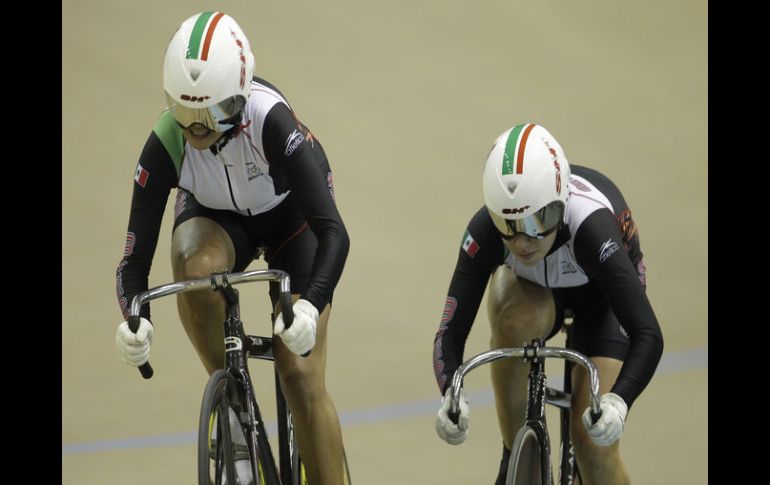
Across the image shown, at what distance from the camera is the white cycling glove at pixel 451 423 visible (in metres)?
3.87

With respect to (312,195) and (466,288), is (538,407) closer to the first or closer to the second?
(466,288)

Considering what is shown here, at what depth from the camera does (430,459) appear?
19.7 ft

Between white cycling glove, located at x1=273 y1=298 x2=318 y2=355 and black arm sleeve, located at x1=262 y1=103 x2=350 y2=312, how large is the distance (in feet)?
0.44

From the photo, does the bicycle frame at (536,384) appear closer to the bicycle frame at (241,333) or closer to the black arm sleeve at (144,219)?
the bicycle frame at (241,333)

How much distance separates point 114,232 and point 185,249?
3.90 m

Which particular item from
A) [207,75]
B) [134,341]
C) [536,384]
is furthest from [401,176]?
[134,341]

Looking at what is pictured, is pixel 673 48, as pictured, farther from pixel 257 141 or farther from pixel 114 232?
pixel 257 141

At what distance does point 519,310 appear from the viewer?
14.1 feet

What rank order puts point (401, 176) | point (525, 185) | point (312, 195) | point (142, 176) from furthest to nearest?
point (401, 176) → point (142, 176) → point (312, 195) → point (525, 185)

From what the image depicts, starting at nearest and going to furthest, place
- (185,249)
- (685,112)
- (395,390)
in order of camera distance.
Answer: (185,249) < (395,390) < (685,112)

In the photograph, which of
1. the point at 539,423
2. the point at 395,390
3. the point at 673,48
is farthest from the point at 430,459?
the point at 673,48

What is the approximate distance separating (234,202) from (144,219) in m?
0.30

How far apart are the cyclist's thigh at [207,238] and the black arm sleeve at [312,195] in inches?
11.1

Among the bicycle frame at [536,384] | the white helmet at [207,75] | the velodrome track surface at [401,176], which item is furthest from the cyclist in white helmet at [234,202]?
the velodrome track surface at [401,176]
